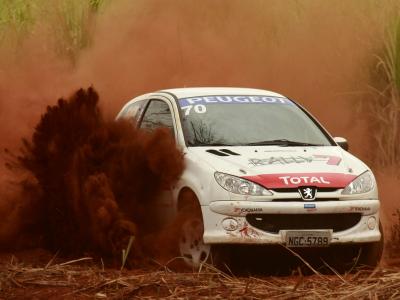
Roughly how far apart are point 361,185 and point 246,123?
1.32m

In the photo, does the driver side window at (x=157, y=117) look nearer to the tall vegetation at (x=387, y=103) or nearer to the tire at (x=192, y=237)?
the tire at (x=192, y=237)

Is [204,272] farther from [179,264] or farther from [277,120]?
[277,120]

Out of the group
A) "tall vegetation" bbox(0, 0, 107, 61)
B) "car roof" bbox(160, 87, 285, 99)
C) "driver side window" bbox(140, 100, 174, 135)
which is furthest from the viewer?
"tall vegetation" bbox(0, 0, 107, 61)

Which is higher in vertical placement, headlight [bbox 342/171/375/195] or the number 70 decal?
the number 70 decal

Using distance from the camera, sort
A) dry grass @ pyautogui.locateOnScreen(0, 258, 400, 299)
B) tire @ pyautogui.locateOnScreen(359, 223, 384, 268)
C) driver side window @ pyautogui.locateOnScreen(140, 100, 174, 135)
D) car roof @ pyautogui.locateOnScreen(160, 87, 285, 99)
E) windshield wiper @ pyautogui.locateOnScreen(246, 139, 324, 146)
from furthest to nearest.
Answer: car roof @ pyautogui.locateOnScreen(160, 87, 285, 99) < driver side window @ pyautogui.locateOnScreen(140, 100, 174, 135) < windshield wiper @ pyautogui.locateOnScreen(246, 139, 324, 146) < tire @ pyautogui.locateOnScreen(359, 223, 384, 268) < dry grass @ pyautogui.locateOnScreen(0, 258, 400, 299)

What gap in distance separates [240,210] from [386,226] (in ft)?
10.6

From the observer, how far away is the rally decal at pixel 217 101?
33.6 ft

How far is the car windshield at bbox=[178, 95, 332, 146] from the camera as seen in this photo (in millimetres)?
9898

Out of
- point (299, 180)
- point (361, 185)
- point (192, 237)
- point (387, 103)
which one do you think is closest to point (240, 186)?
point (299, 180)

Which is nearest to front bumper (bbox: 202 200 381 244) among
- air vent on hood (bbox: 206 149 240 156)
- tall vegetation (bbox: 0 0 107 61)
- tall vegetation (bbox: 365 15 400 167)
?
air vent on hood (bbox: 206 149 240 156)

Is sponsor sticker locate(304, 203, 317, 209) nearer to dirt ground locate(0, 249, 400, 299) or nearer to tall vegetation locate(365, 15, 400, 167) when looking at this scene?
dirt ground locate(0, 249, 400, 299)

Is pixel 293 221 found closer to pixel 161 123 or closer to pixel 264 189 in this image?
pixel 264 189

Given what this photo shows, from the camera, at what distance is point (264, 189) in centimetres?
891

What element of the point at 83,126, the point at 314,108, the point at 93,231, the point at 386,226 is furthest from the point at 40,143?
the point at 314,108
